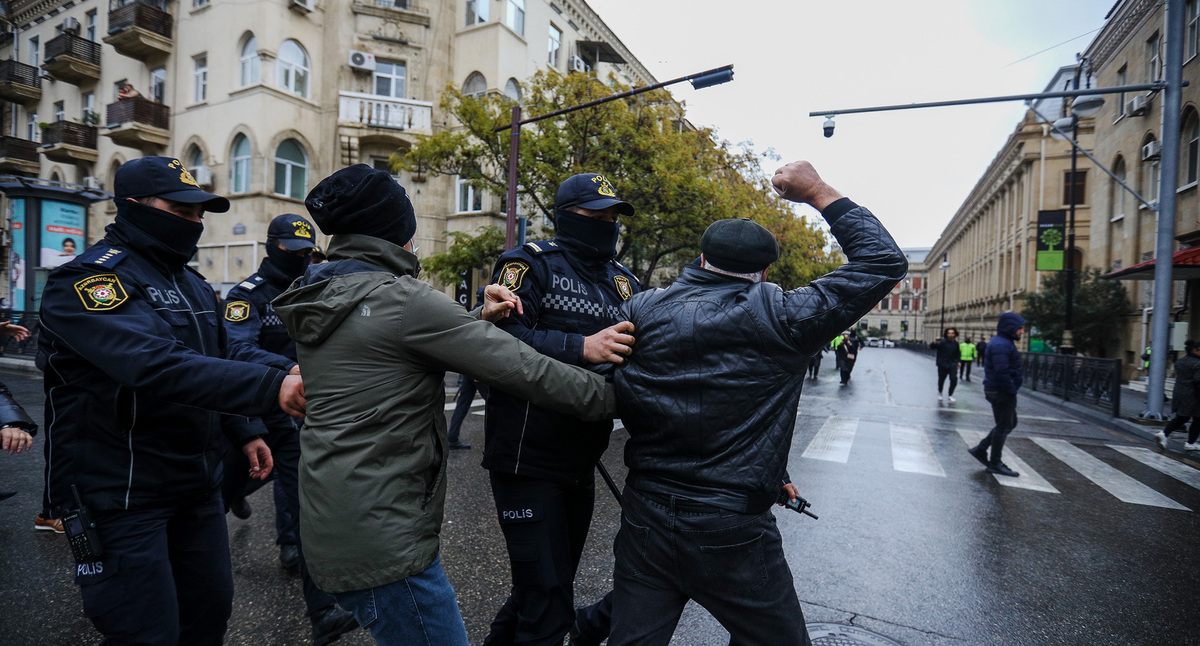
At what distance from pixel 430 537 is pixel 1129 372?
86.2 ft

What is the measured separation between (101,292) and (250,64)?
22.3 meters

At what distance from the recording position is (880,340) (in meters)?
87.3

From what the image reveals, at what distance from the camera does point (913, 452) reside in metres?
8.52

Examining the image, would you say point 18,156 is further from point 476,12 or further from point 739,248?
point 739,248

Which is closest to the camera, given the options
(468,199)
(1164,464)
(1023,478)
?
(1023,478)

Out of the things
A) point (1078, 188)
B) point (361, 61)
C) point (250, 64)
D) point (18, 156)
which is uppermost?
point (1078, 188)

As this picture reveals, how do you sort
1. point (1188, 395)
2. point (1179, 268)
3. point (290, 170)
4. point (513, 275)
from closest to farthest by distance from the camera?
point (513, 275)
point (1188, 395)
point (1179, 268)
point (290, 170)

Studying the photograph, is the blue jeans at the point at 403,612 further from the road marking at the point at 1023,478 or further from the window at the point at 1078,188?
the window at the point at 1078,188

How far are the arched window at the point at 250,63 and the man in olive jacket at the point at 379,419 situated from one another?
22173 millimetres

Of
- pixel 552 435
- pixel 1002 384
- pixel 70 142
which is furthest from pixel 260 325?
pixel 70 142

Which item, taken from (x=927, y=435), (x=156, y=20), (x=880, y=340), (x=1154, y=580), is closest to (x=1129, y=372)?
(x=927, y=435)

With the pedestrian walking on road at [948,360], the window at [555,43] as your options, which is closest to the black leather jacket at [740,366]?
the pedestrian walking on road at [948,360]

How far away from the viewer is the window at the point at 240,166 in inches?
812

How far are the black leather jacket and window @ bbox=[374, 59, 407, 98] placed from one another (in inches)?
905
